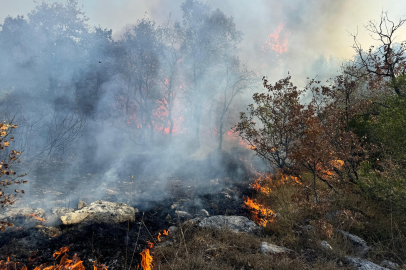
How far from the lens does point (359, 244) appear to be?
3.71 metres

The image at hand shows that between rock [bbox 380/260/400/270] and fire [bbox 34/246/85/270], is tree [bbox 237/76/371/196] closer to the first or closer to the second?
rock [bbox 380/260/400/270]

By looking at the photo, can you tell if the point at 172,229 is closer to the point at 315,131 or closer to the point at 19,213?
the point at 19,213

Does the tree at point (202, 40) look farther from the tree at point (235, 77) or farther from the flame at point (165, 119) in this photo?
the flame at point (165, 119)

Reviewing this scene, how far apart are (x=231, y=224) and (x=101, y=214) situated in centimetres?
297

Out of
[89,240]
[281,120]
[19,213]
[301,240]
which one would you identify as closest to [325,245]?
[301,240]

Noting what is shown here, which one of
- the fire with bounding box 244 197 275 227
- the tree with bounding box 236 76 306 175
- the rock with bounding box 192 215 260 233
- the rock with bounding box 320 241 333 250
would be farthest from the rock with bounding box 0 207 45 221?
the tree with bounding box 236 76 306 175

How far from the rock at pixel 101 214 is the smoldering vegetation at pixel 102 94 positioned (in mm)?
1231

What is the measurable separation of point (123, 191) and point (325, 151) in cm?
660

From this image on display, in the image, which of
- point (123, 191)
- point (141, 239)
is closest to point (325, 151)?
point (141, 239)

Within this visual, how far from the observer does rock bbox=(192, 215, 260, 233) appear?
14.9ft

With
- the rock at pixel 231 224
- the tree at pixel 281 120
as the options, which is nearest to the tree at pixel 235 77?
the tree at pixel 281 120

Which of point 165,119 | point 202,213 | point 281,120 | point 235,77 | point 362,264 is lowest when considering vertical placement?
point 202,213

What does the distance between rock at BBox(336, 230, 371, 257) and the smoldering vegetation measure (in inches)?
205

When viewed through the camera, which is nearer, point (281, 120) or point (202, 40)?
point (281, 120)
